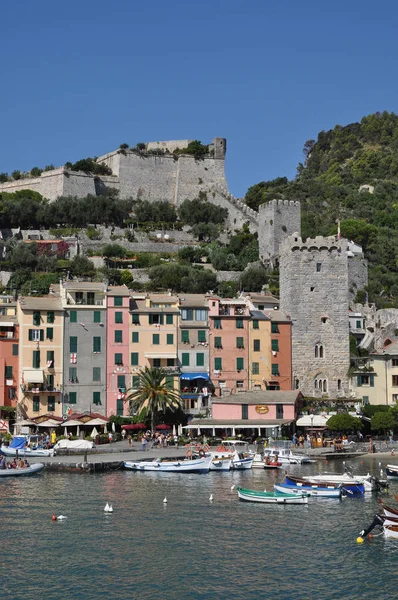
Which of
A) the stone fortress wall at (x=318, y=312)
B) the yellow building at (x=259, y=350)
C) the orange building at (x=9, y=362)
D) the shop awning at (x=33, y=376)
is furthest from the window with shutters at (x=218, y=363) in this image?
the orange building at (x=9, y=362)

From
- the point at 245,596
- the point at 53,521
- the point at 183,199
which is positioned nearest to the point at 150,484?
the point at 53,521

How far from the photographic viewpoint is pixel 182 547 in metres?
32.9

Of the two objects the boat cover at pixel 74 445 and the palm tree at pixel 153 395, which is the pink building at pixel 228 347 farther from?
the boat cover at pixel 74 445

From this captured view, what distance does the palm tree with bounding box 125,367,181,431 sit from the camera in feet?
199

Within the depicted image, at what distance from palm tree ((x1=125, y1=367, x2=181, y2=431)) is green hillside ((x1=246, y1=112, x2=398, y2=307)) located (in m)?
42.7

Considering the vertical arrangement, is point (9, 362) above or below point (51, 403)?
above

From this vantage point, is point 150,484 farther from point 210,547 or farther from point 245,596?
point 245,596

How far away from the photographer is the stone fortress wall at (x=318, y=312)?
67.1m

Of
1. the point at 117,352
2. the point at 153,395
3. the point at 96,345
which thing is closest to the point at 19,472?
the point at 153,395

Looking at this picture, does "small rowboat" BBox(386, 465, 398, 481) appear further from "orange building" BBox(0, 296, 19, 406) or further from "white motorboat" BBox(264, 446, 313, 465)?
"orange building" BBox(0, 296, 19, 406)

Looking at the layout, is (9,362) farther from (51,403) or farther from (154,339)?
(154,339)

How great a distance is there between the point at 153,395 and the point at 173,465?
9957mm

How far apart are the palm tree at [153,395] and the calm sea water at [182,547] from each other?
14643 mm

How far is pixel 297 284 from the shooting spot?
68312mm
